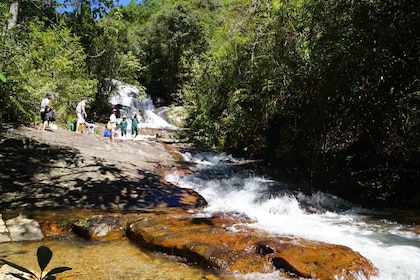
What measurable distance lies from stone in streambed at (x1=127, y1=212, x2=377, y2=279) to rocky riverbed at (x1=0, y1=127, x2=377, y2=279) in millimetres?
13

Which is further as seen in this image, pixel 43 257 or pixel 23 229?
pixel 23 229

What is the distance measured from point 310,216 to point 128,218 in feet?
13.3

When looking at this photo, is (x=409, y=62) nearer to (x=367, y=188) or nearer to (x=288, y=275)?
(x=367, y=188)

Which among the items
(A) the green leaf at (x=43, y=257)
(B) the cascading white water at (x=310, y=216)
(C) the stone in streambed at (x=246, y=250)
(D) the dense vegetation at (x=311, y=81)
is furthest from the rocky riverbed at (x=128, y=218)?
(A) the green leaf at (x=43, y=257)

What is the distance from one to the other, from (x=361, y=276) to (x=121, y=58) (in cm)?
2399

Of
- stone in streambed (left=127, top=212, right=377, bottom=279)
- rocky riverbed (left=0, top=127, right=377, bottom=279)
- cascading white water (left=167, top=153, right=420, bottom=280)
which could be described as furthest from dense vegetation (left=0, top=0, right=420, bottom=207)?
stone in streambed (left=127, top=212, right=377, bottom=279)

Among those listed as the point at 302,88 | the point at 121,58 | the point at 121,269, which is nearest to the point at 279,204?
the point at 302,88

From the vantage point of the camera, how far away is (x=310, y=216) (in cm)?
777

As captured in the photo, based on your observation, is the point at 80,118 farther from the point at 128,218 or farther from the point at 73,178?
the point at 128,218

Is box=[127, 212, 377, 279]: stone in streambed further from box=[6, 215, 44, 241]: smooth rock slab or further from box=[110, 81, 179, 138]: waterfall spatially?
box=[110, 81, 179, 138]: waterfall

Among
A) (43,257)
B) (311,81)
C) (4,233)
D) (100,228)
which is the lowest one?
(4,233)

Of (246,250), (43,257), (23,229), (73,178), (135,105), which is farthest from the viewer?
(135,105)

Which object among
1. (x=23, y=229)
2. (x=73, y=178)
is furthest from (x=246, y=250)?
(x=73, y=178)

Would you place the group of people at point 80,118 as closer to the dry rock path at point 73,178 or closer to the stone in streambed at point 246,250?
the dry rock path at point 73,178
